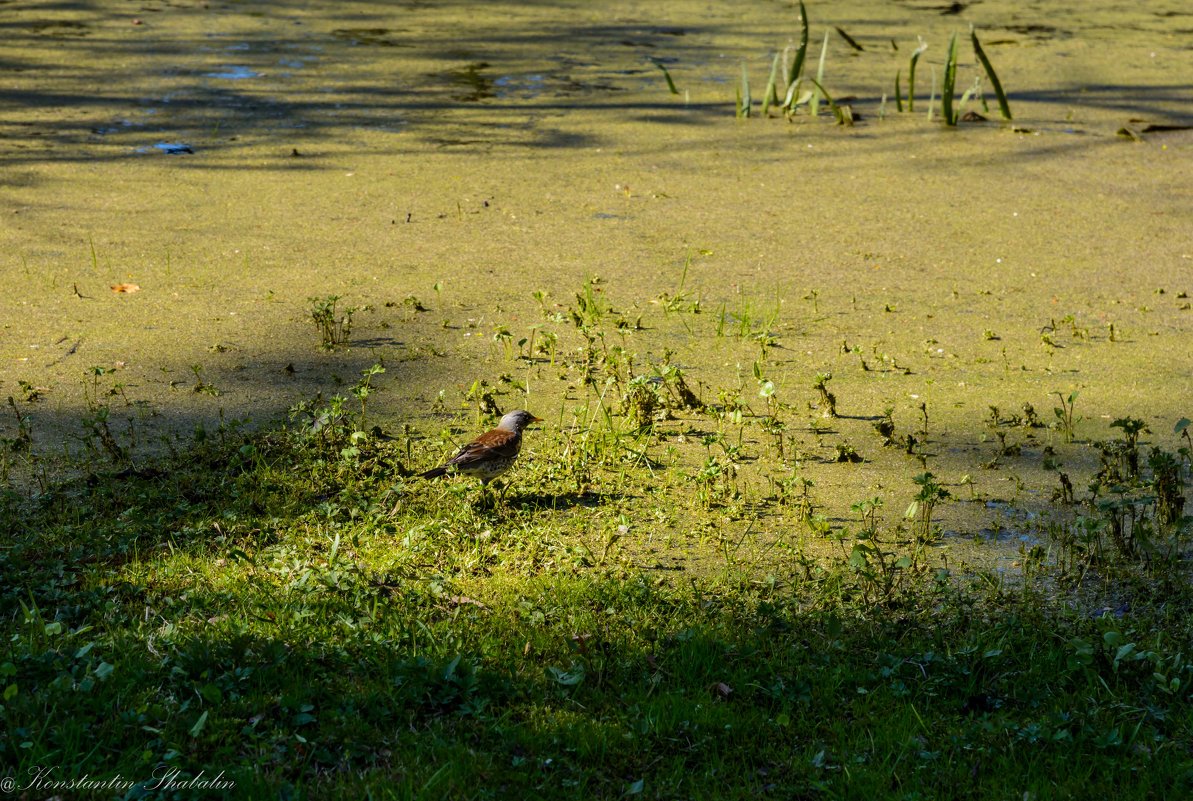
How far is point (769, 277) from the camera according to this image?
3.94m

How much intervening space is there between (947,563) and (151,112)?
4125 millimetres

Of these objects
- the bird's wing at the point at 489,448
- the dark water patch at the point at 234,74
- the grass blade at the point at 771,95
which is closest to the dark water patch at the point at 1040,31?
the grass blade at the point at 771,95

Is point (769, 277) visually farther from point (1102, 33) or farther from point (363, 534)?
point (1102, 33)

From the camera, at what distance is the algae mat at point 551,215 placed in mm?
3275

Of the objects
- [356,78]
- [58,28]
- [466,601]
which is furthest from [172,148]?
[466,601]

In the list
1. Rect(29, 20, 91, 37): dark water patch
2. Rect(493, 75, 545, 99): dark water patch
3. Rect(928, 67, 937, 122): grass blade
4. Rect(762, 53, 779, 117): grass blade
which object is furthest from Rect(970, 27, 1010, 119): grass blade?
Rect(29, 20, 91, 37): dark water patch

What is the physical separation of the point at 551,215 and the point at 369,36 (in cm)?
283

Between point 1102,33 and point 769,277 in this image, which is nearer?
point 769,277

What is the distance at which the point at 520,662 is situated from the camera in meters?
2.05

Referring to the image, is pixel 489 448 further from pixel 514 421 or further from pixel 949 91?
pixel 949 91

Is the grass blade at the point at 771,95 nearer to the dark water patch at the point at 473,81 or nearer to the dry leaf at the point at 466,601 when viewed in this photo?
the dark water patch at the point at 473,81

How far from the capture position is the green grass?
179cm

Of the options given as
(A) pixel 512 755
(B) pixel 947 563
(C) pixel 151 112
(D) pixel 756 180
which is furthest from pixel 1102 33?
(A) pixel 512 755

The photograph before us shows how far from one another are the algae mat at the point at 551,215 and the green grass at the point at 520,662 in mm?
571
